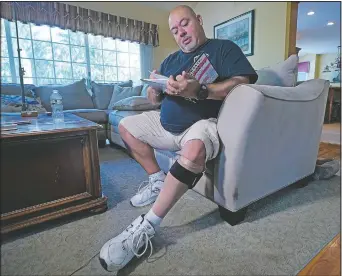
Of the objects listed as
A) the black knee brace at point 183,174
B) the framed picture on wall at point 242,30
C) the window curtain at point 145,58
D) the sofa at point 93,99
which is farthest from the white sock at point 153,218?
the window curtain at point 145,58

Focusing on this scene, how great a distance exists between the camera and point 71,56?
312 cm

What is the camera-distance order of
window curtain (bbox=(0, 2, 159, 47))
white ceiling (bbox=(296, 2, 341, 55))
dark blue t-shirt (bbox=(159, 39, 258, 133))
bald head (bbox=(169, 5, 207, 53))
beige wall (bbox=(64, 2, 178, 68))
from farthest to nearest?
white ceiling (bbox=(296, 2, 341, 55)) → beige wall (bbox=(64, 2, 178, 68)) → window curtain (bbox=(0, 2, 159, 47)) → bald head (bbox=(169, 5, 207, 53)) → dark blue t-shirt (bbox=(159, 39, 258, 133))

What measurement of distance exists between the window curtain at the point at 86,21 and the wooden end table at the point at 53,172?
2.36m

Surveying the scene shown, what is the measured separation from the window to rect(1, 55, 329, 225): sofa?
2468 mm

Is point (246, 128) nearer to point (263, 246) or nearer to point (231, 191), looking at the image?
point (231, 191)

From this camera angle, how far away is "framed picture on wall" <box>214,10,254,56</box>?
107 inches

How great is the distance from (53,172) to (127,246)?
18.1 inches

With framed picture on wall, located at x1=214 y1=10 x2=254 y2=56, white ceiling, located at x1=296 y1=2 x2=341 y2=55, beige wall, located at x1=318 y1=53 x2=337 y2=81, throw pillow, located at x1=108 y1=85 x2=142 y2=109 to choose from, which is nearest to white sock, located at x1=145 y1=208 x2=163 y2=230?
throw pillow, located at x1=108 y1=85 x2=142 y2=109

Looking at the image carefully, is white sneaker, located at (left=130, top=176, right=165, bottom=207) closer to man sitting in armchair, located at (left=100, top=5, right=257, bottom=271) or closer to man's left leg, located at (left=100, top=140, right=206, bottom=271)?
man sitting in armchair, located at (left=100, top=5, right=257, bottom=271)

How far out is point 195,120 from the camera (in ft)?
3.13

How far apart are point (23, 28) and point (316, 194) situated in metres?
3.51

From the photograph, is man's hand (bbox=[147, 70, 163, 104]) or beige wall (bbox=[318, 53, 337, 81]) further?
beige wall (bbox=[318, 53, 337, 81])

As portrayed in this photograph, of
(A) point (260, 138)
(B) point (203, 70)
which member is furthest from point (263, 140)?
(B) point (203, 70)

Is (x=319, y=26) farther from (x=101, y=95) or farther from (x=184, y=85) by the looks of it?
(x=184, y=85)
